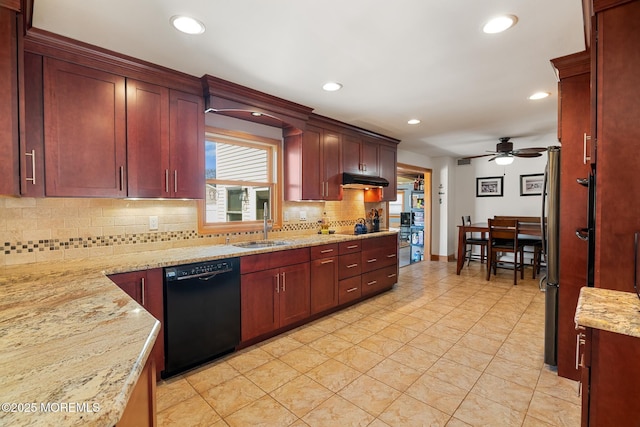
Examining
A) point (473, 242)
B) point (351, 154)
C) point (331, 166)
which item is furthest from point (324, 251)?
point (473, 242)

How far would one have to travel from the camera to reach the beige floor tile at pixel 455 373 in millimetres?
2199

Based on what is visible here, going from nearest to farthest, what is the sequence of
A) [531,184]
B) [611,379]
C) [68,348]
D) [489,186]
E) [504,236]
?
[68,348]
[611,379]
[504,236]
[531,184]
[489,186]

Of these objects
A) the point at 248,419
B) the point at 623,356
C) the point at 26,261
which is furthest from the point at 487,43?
the point at 26,261

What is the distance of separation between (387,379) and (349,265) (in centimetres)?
156

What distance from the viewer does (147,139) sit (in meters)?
2.37

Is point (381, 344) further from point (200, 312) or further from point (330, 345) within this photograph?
point (200, 312)

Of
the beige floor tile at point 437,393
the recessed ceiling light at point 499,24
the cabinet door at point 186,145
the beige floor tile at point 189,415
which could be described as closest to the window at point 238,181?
the cabinet door at point 186,145

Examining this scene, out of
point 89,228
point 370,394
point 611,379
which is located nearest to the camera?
point 611,379

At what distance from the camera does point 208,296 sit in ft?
7.87

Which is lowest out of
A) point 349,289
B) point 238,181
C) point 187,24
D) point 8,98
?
point 349,289

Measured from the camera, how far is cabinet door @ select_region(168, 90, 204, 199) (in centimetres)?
250

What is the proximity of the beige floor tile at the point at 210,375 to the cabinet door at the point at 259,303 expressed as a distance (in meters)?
0.30

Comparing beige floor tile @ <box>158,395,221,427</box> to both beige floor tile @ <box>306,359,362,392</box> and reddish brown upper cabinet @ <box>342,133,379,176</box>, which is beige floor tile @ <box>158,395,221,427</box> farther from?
reddish brown upper cabinet @ <box>342,133,379,176</box>

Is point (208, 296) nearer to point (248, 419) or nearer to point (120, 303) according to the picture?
point (248, 419)
